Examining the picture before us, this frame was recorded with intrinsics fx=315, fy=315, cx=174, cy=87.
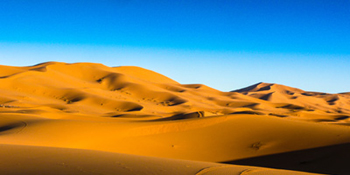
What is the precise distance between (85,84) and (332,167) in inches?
1853

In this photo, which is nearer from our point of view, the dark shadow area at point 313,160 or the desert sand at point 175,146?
the desert sand at point 175,146

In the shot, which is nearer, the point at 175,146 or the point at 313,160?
the point at 313,160

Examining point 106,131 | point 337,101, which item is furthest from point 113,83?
point 337,101

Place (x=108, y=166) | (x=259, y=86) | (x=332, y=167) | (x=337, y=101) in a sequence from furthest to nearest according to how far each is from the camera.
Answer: (x=259, y=86) → (x=337, y=101) → (x=332, y=167) → (x=108, y=166)

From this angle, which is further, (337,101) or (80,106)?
(337,101)

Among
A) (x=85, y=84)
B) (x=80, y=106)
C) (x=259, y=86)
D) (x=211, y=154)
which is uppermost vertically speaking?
(x=259, y=86)

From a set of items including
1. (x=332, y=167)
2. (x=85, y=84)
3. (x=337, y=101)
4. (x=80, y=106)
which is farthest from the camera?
(x=337, y=101)

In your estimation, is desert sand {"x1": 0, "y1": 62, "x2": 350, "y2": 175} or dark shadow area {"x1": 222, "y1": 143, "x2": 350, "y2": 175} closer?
desert sand {"x1": 0, "y1": 62, "x2": 350, "y2": 175}

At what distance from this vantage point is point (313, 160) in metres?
10.8

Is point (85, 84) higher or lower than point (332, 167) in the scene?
higher

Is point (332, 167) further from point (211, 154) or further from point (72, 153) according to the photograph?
point (72, 153)

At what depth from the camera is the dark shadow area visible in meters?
9.88

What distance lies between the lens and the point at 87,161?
6.42m

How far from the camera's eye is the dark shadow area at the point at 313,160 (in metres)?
9.88
